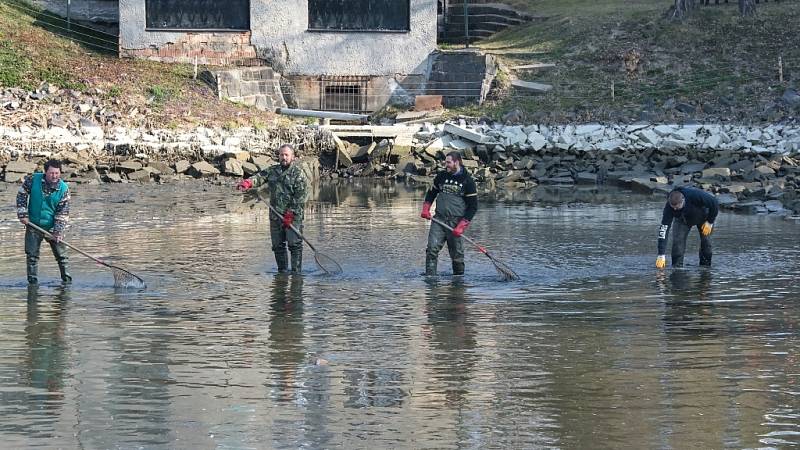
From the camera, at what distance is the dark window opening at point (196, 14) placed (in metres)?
36.1

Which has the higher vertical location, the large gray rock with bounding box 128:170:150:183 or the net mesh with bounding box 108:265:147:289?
the large gray rock with bounding box 128:170:150:183

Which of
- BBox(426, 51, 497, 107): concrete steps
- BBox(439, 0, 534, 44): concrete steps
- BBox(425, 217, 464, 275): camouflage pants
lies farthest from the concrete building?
BBox(425, 217, 464, 275): camouflage pants

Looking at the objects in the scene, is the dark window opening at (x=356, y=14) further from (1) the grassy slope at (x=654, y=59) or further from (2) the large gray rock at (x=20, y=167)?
(2) the large gray rock at (x=20, y=167)

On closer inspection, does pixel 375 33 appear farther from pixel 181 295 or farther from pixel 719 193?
pixel 181 295

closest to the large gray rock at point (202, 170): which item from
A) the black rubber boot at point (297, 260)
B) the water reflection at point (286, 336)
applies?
the black rubber boot at point (297, 260)

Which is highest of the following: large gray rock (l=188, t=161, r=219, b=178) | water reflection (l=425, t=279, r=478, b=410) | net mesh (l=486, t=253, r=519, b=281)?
large gray rock (l=188, t=161, r=219, b=178)

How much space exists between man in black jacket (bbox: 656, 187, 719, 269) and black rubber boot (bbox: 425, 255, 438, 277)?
9.58 feet

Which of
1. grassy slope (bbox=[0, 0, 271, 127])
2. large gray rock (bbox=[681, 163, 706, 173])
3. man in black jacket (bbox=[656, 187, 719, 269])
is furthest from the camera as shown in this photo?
grassy slope (bbox=[0, 0, 271, 127])

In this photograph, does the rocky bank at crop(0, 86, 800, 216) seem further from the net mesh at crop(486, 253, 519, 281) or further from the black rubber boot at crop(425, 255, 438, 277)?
the black rubber boot at crop(425, 255, 438, 277)

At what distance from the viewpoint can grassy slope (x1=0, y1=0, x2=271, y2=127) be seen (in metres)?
33.0

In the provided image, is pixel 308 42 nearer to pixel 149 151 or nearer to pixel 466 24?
pixel 466 24

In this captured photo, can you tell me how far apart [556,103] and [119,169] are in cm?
1226

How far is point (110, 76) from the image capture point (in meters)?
34.1

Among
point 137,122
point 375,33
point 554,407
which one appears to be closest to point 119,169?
point 137,122
